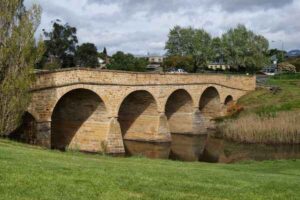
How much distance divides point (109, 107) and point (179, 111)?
16393 mm

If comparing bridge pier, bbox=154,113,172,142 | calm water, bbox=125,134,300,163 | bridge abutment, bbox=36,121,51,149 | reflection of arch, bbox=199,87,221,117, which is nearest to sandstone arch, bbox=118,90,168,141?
bridge pier, bbox=154,113,172,142

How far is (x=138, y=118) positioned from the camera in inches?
1708

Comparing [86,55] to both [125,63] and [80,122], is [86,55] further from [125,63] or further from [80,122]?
[80,122]

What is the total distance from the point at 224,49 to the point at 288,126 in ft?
169

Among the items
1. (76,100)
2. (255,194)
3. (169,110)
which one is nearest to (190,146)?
(169,110)

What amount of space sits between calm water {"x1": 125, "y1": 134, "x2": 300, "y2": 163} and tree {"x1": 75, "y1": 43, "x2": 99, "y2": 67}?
129ft

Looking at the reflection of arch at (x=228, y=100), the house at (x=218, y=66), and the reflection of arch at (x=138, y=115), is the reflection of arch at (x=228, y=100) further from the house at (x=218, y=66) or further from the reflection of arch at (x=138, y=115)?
the house at (x=218, y=66)

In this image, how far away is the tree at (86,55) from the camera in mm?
80562

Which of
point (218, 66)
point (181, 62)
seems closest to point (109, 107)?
point (181, 62)

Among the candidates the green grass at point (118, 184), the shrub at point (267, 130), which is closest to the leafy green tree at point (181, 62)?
the shrub at point (267, 130)

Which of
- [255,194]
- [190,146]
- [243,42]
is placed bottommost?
[190,146]

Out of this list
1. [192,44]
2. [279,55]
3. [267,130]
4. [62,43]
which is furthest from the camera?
[279,55]

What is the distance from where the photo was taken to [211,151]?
40.4 m

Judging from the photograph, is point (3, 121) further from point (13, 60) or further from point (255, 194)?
point (255, 194)
